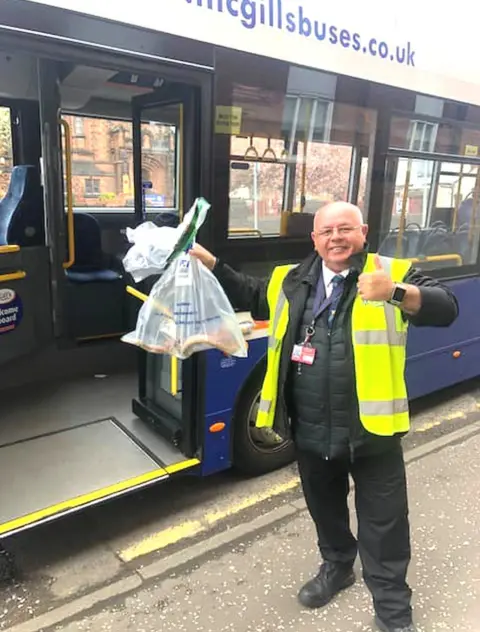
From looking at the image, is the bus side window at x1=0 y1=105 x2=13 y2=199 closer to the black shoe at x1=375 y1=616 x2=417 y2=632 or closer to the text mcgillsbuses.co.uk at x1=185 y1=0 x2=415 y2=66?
the text mcgillsbuses.co.uk at x1=185 y1=0 x2=415 y2=66

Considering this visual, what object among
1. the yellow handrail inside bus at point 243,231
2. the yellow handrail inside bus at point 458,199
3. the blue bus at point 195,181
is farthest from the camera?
the yellow handrail inside bus at point 458,199

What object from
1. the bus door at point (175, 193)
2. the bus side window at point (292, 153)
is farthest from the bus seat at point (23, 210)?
the bus side window at point (292, 153)

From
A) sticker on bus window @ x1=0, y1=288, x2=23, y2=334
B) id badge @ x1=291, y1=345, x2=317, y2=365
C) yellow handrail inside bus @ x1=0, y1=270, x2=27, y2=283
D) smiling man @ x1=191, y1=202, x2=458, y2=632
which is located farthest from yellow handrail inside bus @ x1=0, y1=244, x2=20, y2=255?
id badge @ x1=291, y1=345, x2=317, y2=365

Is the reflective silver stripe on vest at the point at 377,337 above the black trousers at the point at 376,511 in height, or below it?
above

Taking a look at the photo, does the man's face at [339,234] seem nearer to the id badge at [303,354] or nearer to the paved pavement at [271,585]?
the id badge at [303,354]

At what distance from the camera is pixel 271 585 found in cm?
249

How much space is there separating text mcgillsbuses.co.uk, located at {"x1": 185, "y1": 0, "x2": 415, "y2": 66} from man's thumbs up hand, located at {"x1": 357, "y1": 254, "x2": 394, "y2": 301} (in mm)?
1524

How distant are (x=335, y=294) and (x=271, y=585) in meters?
1.39

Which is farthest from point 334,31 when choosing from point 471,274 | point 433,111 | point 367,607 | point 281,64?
point 367,607

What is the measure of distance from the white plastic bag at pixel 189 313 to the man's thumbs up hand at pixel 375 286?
29.5 inches

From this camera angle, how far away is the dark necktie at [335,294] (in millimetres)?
1932

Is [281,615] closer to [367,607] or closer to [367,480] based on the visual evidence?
[367,607]

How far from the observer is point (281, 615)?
231 cm

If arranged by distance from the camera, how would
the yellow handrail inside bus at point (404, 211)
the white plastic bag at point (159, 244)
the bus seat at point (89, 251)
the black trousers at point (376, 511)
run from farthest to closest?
the bus seat at point (89, 251)
the yellow handrail inside bus at point (404, 211)
the white plastic bag at point (159, 244)
the black trousers at point (376, 511)
